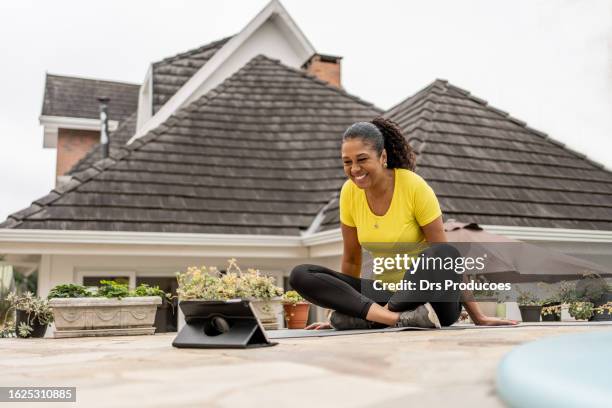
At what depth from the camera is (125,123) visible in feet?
62.4

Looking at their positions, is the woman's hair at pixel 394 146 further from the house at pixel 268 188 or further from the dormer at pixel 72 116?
the dormer at pixel 72 116

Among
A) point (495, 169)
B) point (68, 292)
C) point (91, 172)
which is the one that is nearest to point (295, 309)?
point (68, 292)

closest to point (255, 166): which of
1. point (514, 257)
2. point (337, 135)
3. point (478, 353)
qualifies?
point (337, 135)

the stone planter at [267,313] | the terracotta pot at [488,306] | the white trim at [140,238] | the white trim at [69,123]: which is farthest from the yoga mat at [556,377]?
the white trim at [69,123]

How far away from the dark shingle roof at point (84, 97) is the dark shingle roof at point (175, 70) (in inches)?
186

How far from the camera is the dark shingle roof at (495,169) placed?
31.7ft

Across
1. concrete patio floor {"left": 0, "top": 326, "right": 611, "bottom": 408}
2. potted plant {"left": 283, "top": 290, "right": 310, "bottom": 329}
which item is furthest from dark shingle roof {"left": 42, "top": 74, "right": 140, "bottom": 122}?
concrete patio floor {"left": 0, "top": 326, "right": 611, "bottom": 408}

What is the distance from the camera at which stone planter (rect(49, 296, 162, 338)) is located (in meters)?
5.94

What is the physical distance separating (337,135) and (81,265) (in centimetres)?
526

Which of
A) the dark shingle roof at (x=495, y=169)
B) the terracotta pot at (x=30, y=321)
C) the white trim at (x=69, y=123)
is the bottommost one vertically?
the terracotta pot at (x=30, y=321)

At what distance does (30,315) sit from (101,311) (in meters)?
1.01

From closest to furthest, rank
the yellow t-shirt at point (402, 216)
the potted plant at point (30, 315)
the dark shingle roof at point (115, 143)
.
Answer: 1. the yellow t-shirt at point (402, 216)
2. the potted plant at point (30, 315)
3. the dark shingle roof at point (115, 143)

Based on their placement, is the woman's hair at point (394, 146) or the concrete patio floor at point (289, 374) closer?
the concrete patio floor at point (289, 374)

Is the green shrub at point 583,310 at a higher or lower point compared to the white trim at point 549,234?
lower
